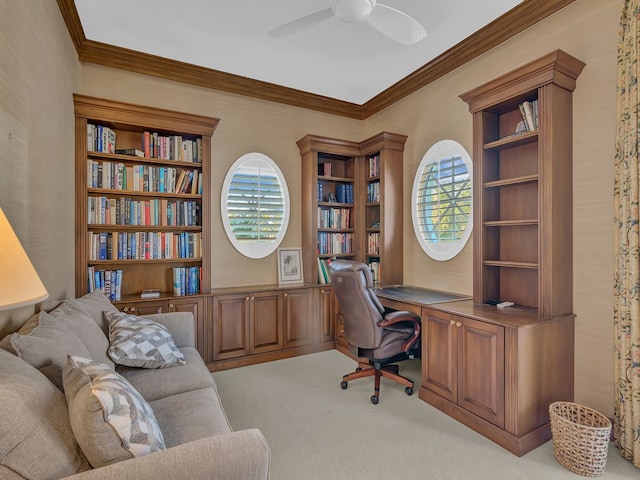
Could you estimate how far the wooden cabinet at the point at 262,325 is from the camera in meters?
3.31

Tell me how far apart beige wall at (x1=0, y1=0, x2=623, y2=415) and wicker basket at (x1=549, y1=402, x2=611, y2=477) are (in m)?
0.46

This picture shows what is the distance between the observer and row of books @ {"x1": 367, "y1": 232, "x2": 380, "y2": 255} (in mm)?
3979

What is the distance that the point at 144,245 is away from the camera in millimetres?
3141

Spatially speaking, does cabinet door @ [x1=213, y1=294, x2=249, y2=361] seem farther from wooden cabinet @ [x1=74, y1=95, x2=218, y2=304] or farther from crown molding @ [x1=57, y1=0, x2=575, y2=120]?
crown molding @ [x1=57, y1=0, x2=575, y2=120]

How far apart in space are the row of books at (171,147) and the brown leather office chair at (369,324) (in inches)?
71.0

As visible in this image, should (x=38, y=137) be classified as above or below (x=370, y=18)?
below

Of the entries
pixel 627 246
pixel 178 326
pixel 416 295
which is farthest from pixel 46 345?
pixel 627 246

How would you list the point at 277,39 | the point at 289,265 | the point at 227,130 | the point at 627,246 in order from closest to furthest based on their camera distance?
the point at 627,246 → the point at 277,39 → the point at 227,130 → the point at 289,265

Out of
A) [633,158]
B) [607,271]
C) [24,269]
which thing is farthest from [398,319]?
[24,269]

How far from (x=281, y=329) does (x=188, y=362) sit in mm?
1490

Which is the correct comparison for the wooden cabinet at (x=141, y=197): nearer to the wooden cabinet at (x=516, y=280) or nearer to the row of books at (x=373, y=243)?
the row of books at (x=373, y=243)

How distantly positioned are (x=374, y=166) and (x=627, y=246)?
2515 millimetres

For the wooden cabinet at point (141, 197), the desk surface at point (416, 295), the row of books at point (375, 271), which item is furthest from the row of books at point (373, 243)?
the wooden cabinet at point (141, 197)

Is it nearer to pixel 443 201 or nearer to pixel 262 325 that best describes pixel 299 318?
pixel 262 325
